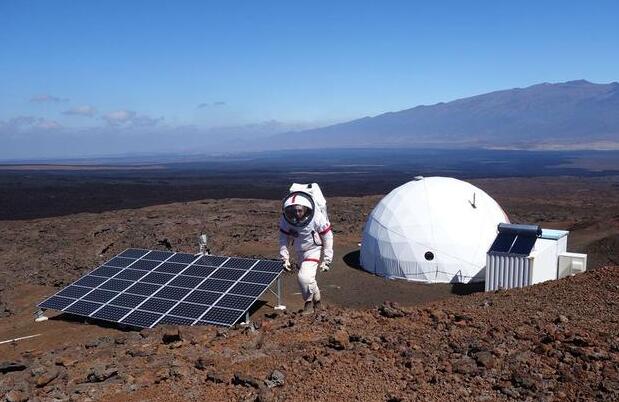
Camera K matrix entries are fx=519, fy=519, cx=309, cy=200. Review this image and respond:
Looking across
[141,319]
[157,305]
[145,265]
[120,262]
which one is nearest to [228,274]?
[157,305]

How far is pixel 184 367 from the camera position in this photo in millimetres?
6352

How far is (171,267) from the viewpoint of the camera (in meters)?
14.0

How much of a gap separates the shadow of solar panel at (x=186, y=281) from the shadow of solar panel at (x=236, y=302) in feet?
3.76

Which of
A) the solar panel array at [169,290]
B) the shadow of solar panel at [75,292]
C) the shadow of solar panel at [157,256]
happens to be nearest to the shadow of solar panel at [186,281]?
the solar panel array at [169,290]

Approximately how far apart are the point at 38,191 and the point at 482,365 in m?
68.7

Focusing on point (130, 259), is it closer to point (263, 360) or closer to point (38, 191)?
point (263, 360)

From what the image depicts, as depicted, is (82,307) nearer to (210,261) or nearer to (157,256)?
(157,256)

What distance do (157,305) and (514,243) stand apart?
10.6 meters

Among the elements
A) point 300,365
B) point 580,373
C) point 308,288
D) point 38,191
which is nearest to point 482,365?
point 580,373

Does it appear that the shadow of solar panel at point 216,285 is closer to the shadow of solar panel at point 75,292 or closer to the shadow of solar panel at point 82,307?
the shadow of solar panel at point 82,307

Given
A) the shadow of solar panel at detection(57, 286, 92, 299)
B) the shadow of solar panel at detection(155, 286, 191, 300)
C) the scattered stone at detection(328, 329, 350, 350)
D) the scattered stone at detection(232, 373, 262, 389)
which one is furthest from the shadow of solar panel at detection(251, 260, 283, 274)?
the scattered stone at detection(232, 373, 262, 389)

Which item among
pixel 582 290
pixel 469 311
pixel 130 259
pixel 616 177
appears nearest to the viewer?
pixel 469 311

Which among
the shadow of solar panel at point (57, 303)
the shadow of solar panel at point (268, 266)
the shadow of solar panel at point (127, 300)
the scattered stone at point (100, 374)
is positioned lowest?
the shadow of solar panel at point (57, 303)

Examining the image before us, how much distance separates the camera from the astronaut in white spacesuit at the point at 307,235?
381 inches
